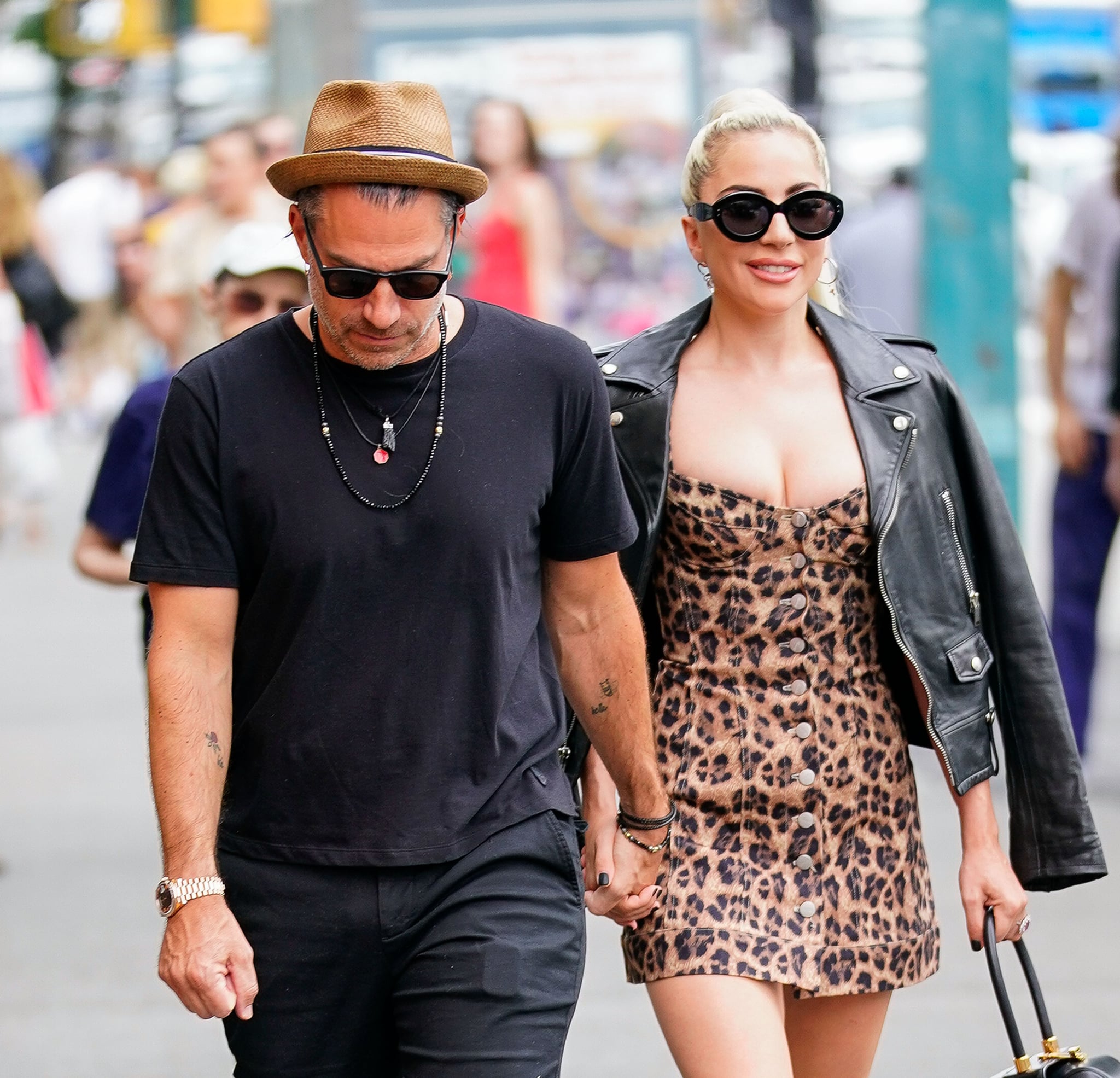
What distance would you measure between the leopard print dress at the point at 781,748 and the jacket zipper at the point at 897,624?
0.15 feet

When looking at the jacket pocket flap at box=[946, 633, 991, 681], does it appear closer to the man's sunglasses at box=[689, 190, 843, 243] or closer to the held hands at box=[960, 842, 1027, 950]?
the held hands at box=[960, 842, 1027, 950]

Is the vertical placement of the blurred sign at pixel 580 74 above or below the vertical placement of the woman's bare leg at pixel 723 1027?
above

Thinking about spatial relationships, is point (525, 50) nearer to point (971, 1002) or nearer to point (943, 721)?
point (971, 1002)

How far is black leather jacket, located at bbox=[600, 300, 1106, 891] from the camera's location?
351 cm

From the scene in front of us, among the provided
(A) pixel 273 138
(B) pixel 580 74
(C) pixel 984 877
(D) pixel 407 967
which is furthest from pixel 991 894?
(B) pixel 580 74

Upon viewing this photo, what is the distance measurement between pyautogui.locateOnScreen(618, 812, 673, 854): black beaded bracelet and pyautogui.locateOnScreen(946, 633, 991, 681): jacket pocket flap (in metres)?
0.56

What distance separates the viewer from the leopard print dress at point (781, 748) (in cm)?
344

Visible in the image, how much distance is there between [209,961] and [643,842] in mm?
777

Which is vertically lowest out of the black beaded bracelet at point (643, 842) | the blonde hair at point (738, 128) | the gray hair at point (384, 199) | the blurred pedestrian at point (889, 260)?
the black beaded bracelet at point (643, 842)

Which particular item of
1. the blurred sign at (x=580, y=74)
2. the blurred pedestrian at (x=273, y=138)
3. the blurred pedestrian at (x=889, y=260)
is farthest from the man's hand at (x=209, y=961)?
the blurred sign at (x=580, y=74)

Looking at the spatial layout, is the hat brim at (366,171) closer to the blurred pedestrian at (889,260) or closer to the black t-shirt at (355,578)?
the black t-shirt at (355,578)

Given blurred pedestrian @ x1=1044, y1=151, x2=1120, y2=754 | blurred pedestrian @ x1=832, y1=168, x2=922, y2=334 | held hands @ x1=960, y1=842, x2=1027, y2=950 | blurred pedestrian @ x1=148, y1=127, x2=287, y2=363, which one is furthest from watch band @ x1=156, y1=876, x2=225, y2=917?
blurred pedestrian @ x1=832, y1=168, x2=922, y2=334

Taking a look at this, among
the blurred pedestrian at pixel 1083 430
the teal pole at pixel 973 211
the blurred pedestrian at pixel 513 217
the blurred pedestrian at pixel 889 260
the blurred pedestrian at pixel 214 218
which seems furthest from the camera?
the blurred pedestrian at pixel 513 217

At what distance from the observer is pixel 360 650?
3012 millimetres
